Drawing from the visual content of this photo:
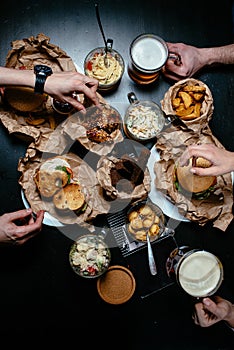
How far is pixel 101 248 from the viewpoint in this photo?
6.54ft

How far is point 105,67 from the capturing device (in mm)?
2008

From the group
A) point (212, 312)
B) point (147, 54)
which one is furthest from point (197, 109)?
point (212, 312)

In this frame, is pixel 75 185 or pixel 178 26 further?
pixel 178 26

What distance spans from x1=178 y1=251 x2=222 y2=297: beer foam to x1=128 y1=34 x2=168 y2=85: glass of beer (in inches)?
32.3

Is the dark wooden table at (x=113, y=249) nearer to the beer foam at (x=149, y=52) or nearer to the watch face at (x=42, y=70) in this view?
the beer foam at (x=149, y=52)

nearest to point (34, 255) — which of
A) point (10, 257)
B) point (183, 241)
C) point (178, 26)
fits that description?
point (10, 257)

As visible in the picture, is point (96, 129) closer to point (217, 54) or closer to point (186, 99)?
point (186, 99)

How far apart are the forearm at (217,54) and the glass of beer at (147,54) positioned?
187 millimetres

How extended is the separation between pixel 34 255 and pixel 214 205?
2.72ft

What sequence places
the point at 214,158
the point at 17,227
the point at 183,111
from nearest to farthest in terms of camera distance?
the point at 214,158, the point at 17,227, the point at 183,111

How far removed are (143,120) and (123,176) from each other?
275mm

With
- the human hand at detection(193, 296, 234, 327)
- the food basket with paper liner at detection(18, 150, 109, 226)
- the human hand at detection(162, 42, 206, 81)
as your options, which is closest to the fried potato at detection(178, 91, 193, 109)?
the human hand at detection(162, 42, 206, 81)

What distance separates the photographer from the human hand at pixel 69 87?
1.81 metres

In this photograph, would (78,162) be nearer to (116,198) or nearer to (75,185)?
(75,185)
